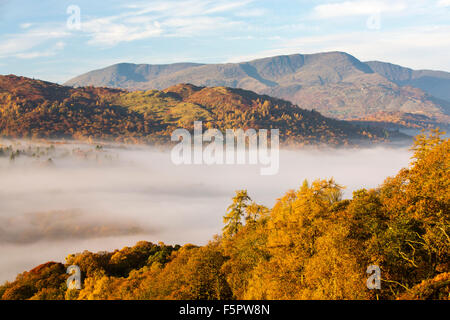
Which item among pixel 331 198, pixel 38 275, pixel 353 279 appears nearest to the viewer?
pixel 353 279

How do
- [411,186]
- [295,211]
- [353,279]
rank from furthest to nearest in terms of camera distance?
[411,186] → [295,211] → [353,279]

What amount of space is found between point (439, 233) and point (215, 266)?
24.5 m

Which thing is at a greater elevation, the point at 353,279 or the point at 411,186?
the point at 411,186

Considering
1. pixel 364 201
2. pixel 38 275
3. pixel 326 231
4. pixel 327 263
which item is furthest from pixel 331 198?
pixel 38 275
